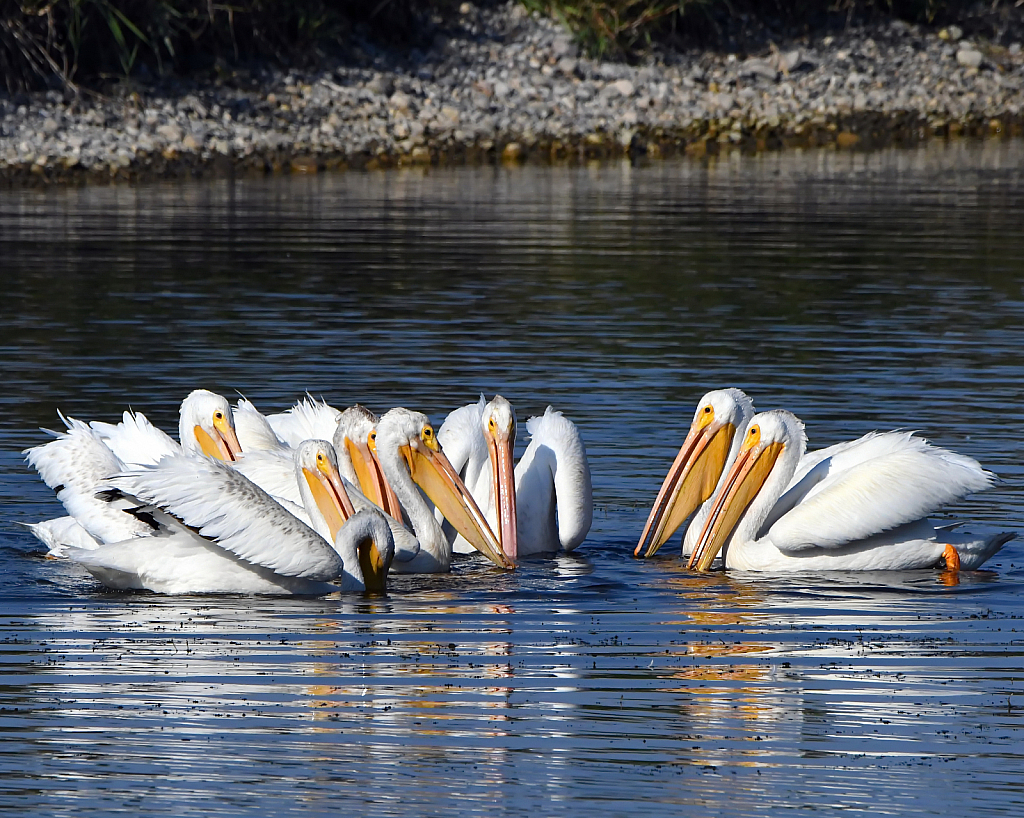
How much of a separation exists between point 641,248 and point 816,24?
59.1 feet

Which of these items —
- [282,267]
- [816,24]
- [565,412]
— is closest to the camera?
[565,412]

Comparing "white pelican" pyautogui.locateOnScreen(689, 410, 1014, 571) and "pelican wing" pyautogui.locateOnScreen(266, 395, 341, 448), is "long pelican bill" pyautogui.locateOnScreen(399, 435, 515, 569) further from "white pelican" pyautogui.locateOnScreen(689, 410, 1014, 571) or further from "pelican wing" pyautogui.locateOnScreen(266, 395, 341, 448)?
"white pelican" pyautogui.locateOnScreen(689, 410, 1014, 571)

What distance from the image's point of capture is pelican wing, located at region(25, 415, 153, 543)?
724 cm

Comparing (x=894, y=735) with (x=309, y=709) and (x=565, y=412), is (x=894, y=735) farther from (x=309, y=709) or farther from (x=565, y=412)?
(x=565, y=412)

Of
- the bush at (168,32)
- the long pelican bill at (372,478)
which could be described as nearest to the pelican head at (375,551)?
the long pelican bill at (372,478)

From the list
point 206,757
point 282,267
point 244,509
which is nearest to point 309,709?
point 206,757

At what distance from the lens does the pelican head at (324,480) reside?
7.15 metres

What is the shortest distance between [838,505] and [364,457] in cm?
203

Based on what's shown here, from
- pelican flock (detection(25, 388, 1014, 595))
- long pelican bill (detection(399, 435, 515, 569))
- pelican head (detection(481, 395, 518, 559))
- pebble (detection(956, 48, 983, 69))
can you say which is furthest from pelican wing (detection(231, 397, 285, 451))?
pebble (detection(956, 48, 983, 69))

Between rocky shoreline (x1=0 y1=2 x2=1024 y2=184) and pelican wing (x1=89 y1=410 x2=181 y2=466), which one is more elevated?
rocky shoreline (x1=0 y1=2 x2=1024 y2=184)

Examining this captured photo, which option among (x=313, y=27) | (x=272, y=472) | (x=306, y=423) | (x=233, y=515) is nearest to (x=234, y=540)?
(x=233, y=515)

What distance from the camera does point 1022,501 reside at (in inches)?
320

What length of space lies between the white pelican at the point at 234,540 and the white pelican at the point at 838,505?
1523 millimetres

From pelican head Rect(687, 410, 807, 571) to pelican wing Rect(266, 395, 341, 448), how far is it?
1722mm
